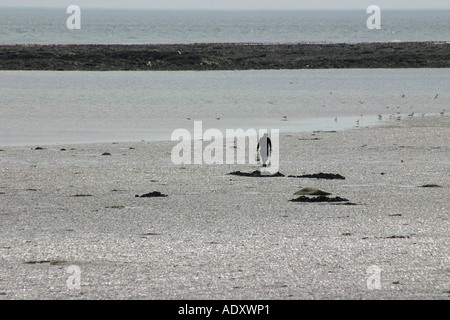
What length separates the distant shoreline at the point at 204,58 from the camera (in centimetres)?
5072

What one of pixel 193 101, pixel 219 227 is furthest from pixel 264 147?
pixel 193 101

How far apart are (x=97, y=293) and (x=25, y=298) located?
0.66m

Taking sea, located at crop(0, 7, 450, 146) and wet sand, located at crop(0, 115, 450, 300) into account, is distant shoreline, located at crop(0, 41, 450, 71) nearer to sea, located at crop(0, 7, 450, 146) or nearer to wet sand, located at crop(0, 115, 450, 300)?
sea, located at crop(0, 7, 450, 146)

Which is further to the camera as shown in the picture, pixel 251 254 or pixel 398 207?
pixel 398 207

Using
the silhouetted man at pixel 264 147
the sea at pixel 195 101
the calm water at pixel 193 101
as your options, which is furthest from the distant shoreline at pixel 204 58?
→ the silhouetted man at pixel 264 147

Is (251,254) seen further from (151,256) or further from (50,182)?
(50,182)

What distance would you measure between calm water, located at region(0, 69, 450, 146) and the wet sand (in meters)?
5.83

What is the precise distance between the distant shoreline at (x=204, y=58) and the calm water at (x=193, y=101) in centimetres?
253

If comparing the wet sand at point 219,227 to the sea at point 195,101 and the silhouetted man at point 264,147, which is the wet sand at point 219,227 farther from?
the sea at point 195,101

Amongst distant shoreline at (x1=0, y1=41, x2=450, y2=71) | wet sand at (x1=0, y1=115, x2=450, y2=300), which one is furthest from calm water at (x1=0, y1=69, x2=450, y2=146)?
wet sand at (x1=0, y1=115, x2=450, y2=300)

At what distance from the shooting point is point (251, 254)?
31.0 feet

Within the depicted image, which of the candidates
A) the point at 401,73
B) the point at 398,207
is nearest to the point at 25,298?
the point at 398,207

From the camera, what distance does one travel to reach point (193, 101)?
32969mm
